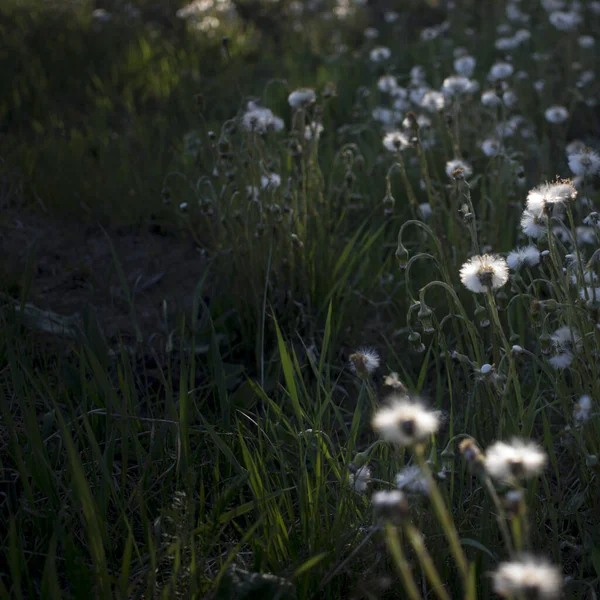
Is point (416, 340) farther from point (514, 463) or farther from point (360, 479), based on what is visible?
point (514, 463)

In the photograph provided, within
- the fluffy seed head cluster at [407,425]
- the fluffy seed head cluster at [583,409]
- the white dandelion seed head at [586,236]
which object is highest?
the fluffy seed head cluster at [407,425]

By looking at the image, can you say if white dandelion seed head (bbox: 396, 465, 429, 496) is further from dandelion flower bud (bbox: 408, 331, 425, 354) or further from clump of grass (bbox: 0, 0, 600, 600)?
dandelion flower bud (bbox: 408, 331, 425, 354)

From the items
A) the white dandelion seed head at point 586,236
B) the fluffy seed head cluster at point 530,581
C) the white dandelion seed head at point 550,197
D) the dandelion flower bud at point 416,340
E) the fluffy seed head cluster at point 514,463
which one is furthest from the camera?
the white dandelion seed head at point 586,236

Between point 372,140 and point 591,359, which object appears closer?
point 591,359

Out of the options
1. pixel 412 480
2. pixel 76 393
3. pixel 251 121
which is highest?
pixel 251 121

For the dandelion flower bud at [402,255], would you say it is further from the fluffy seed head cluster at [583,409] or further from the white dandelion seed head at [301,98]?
the white dandelion seed head at [301,98]

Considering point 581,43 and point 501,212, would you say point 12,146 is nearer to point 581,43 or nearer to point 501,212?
point 501,212

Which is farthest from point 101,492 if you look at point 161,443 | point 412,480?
point 412,480

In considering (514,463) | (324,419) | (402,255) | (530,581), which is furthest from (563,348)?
(530,581)

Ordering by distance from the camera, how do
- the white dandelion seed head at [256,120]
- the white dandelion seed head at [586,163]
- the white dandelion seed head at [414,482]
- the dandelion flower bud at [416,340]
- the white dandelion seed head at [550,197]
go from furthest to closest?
1. the white dandelion seed head at [256,120]
2. the white dandelion seed head at [586,163]
3. the dandelion flower bud at [416,340]
4. the white dandelion seed head at [550,197]
5. the white dandelion seed head at [414,482]

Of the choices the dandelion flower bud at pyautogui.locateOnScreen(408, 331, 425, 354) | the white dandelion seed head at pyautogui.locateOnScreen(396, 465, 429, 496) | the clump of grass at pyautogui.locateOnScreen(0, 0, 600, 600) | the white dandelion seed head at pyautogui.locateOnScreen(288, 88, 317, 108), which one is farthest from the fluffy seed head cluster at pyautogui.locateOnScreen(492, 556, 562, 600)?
the white dandelion seed head at pyautogui.locateOnScreen(288, 88, 317, 108)

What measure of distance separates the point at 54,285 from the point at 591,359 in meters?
1.95

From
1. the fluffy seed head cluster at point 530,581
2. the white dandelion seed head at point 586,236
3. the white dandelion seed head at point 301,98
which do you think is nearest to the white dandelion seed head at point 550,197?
the fluffy seed head cluster at point 530,581

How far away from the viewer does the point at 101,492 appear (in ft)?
5.08
